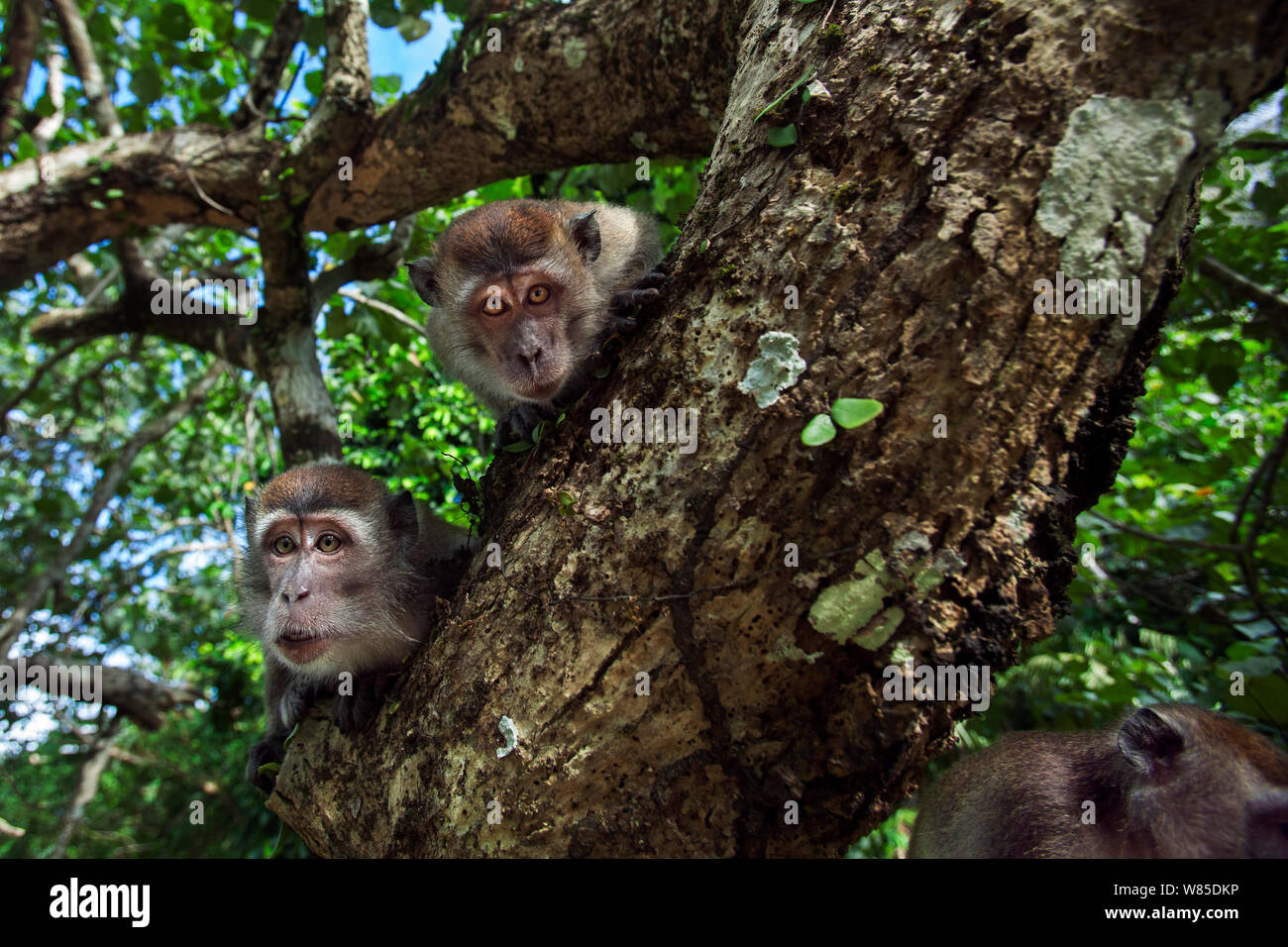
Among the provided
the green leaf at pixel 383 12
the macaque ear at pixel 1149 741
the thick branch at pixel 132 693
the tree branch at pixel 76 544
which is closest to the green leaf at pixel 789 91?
the macaque ear at pixel 1149 741

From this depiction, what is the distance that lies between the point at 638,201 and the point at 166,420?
15.0ft

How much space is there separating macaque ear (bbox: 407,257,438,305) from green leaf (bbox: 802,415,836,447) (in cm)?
313

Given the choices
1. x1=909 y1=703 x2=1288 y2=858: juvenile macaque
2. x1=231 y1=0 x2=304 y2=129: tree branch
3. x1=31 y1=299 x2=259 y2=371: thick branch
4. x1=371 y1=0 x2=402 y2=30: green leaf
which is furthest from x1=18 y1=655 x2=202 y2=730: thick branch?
x1=909 y1=703 x2=1288 y2=858: juvenile macaque

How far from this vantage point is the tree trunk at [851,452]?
187 cm

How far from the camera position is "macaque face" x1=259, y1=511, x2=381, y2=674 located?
3.18 metres

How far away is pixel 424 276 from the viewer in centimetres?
451

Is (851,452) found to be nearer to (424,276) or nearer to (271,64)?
(424,276)

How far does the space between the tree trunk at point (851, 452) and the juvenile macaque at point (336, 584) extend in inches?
35.6

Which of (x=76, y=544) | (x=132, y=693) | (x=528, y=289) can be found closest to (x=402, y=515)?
(x=528, y=289)

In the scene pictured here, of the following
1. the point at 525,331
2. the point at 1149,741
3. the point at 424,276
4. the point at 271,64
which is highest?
the point at 271,64

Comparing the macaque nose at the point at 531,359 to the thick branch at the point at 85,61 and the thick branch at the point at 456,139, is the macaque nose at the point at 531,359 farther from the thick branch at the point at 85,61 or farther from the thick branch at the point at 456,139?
the thick branch at the point at 85,61

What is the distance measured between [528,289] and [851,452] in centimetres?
247

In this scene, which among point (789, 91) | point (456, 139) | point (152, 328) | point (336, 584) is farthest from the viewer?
point (152, 328)

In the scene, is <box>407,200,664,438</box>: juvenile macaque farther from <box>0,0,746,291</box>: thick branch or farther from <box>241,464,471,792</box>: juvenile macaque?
<box>241,464,471,792</box>: juvenile macaque
